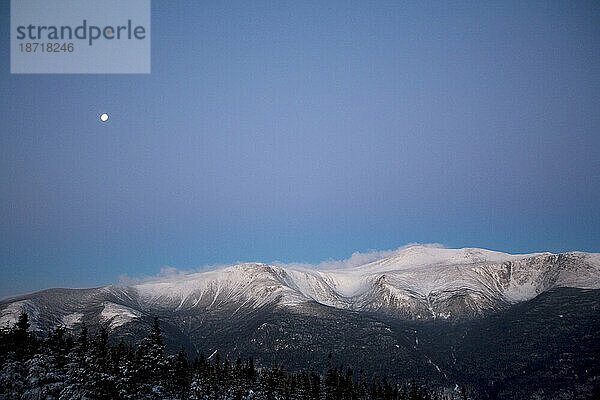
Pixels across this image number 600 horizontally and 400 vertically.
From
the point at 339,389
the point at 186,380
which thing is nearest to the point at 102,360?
the point at 186,380

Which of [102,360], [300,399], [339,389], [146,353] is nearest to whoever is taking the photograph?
[146,353]

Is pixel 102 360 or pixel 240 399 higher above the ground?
pixel 102 360

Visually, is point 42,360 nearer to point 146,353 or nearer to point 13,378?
point 13,378

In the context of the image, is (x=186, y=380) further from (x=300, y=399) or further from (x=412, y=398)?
(x=412, y=398)

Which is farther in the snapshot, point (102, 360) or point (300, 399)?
point (300, 399)

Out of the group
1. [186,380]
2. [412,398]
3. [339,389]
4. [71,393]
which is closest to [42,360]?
[71,393]

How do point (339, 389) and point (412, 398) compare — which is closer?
point (339, 389)

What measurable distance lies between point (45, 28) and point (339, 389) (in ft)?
384

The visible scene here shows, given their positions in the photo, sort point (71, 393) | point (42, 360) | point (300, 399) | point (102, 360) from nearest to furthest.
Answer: point (71, 393) < point (42, 360) < point (102, 360) < point (300, 399)

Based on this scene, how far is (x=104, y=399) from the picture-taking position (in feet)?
210

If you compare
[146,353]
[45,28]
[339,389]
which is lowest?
[339,389]

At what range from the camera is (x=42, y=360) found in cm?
6869

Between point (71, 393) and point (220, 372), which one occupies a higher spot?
point (71, 393)

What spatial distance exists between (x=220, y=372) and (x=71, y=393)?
7298cm
